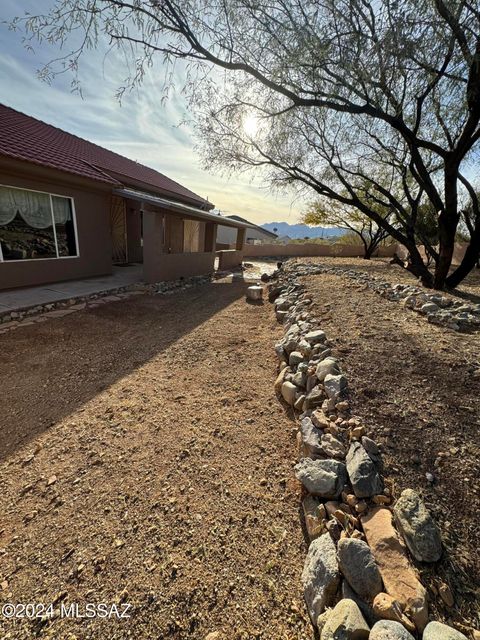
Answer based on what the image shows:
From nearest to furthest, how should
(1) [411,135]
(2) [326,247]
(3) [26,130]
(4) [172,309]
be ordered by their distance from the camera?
(1) [411,135]
(4) [172,309]
(3) [26,130]
(2) [326,247]

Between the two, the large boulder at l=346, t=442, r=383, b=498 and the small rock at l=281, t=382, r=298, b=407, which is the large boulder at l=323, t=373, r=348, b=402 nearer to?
the small rock at l=281, t=382, r=298, b=407

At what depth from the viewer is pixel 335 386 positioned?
2355 mm

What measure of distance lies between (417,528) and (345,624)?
53cm

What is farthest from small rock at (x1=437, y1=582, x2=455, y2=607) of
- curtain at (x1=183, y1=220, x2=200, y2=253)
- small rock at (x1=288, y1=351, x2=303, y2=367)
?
curtain at (x1=183, y1=220, x2=200, y2=253)

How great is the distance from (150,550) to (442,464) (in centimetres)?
170

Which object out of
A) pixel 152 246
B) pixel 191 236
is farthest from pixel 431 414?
pixel 191 236

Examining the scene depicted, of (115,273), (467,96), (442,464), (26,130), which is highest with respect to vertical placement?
(467,96)

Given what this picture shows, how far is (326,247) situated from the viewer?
23156mm

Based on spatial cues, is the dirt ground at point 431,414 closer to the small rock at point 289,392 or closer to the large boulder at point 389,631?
the large boulder at point 389,631

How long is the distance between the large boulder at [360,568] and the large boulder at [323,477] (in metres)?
0.32

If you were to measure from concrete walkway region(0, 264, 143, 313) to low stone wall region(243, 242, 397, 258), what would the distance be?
43.9ft

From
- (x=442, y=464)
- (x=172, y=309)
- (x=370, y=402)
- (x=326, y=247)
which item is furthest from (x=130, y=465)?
(x=326, y=247)

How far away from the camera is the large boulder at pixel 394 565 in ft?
3.70

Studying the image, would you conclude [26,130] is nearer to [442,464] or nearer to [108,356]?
[108,356]
